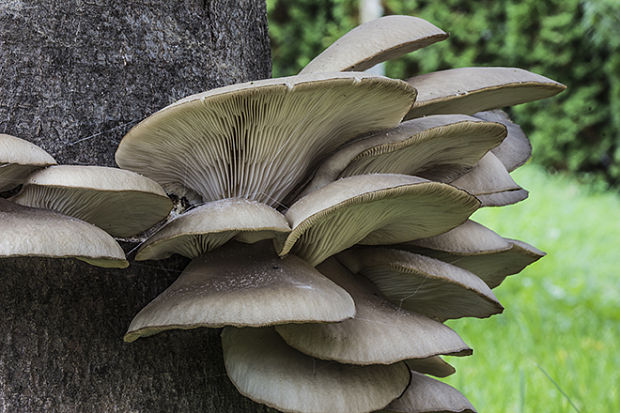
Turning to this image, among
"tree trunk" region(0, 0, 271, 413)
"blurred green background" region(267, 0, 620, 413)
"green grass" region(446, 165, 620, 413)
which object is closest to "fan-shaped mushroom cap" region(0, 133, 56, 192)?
"tree trunk" region(0, 0, 271, 413)

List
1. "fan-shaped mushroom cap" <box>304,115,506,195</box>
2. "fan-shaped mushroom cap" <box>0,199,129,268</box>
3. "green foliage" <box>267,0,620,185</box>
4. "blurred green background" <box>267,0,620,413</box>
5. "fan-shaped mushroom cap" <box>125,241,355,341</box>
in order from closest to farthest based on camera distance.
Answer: "fan-shaped mushroom cap" <box>0,199,129,268</box>
"fan-shaped mushroom cap" <box>125,241,355,341</box>
"fan-shaped mushroom cap" <box>304,115,506,195</box>
"blurred green background" <box>267,0,620,413</box>
"green foliage" <box>267,0,620,185</box>

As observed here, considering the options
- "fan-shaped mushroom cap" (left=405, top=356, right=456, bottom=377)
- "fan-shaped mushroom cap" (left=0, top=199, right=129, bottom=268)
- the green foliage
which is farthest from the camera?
the green foliage

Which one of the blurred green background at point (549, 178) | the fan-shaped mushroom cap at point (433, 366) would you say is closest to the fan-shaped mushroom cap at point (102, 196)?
the fan-shaped mushroom cap at point (433, 366)

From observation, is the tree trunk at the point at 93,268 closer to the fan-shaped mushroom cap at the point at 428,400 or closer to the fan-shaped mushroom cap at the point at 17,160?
the fan-shaped mushroom cap at the point at 17,160

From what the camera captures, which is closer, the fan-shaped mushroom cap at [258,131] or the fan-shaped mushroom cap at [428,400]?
the fan-shaped mushroom cap at [258,131]

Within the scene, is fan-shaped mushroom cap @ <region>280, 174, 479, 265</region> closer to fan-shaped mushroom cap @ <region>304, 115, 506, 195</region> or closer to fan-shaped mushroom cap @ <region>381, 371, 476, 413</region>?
fan-shaped mushroom cap @ <region>304, 115, 506, 195</region>

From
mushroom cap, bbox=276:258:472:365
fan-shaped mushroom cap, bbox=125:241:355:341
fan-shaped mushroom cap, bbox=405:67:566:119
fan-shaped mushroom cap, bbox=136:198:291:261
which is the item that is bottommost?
mushroom cap, bbox=276:258:472:365

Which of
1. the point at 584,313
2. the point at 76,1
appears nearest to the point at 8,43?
the point at 76,1

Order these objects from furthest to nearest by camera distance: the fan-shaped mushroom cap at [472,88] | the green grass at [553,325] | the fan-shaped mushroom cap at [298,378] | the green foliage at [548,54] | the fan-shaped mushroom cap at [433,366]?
the green foliage at [548,54], the green grass at [553,325], the fan-shaped mushroom cap at [433,366], the fan-shaped mushroom cap at [472,88], the fan-shaped mushroom cap at [298,378]
